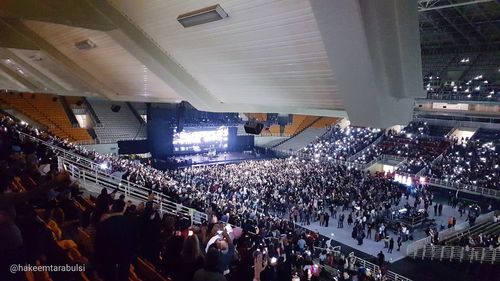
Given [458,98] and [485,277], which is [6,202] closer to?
[485,277]

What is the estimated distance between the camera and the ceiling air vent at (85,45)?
10227 millimetres

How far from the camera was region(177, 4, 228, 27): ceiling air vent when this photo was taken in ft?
19.5

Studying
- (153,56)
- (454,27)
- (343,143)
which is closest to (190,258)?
(153,56)

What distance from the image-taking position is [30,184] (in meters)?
5.06

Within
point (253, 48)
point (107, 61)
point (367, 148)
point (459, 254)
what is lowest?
point (459, 254)

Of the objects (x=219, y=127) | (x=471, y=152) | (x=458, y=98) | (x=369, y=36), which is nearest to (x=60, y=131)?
(x=219, y=127)

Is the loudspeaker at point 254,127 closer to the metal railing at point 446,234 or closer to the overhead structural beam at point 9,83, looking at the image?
the metal railing at point 446,234

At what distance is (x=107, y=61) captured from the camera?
1143 cm

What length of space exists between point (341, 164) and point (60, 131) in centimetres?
1835

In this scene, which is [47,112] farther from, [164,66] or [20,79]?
[164,66]

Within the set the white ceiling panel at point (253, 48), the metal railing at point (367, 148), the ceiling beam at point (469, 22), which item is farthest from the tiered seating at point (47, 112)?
the ceiling beam at point (469, 22)

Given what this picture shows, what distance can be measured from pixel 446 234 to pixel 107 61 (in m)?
13.6

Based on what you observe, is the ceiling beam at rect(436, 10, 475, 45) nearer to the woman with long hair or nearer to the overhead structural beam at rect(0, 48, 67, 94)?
the overhead structural beam at rect(0, 48, 67, 94)

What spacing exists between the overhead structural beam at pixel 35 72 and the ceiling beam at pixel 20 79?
166 centimetres
